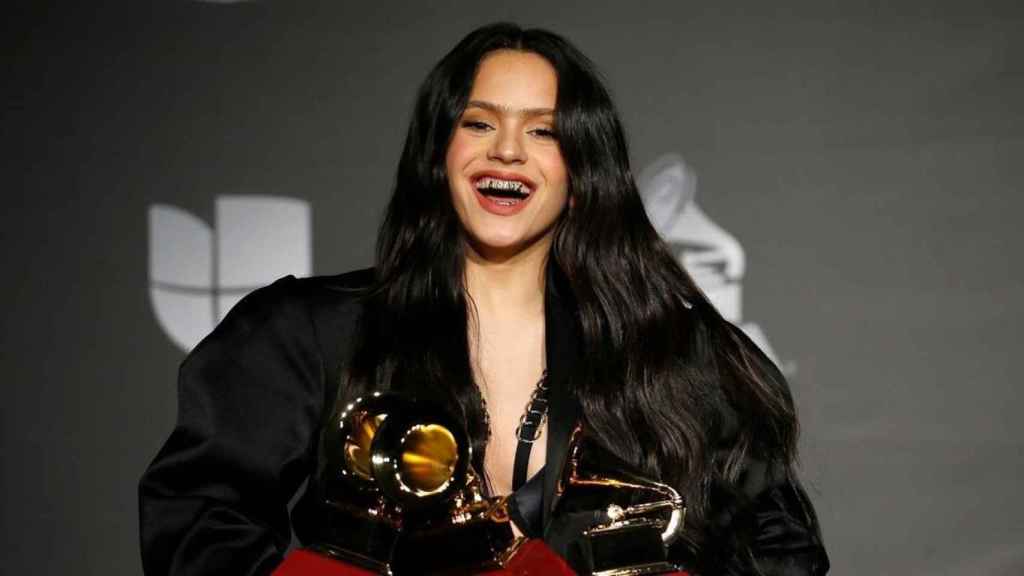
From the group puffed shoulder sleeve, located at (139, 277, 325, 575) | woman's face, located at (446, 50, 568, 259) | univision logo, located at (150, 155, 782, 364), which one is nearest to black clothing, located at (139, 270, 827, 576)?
puffed shoulder sleeve, located at (139, 277, 325, 575)

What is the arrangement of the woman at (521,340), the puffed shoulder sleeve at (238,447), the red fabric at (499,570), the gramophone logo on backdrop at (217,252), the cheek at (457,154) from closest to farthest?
the red fabric at (499,570), the puffed shoulder sleeve at (238,447), the woman at (521,340), the cheek at (457,154), the gramophone logo on backdrop at (217,252)

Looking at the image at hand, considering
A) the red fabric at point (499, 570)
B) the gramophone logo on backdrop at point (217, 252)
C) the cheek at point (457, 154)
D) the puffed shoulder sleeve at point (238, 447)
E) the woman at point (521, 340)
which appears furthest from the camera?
the gramophone logo on backdrop at point (217, 252)

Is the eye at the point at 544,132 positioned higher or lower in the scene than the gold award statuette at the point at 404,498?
higher

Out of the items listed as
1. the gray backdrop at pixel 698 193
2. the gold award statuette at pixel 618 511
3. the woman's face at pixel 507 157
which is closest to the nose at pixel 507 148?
the woman's face at pixel 507 157

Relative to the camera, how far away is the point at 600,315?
1.70 meters

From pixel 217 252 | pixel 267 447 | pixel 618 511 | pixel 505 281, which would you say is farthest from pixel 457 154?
pixel 217 252

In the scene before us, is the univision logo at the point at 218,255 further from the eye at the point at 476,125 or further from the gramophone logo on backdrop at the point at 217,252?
the eye at the point at 476,125

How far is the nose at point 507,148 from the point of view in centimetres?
155

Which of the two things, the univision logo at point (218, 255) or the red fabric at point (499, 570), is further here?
the univision logo at point (218, 255)

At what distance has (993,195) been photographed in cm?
270

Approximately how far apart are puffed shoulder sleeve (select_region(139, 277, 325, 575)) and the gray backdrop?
3.56ft

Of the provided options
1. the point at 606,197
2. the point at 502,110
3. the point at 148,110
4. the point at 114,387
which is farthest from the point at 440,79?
the point at 114,387

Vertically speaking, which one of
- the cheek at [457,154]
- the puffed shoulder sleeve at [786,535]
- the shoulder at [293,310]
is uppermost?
the cheek at [457,154]

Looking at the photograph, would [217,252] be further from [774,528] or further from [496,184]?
[774,528]
